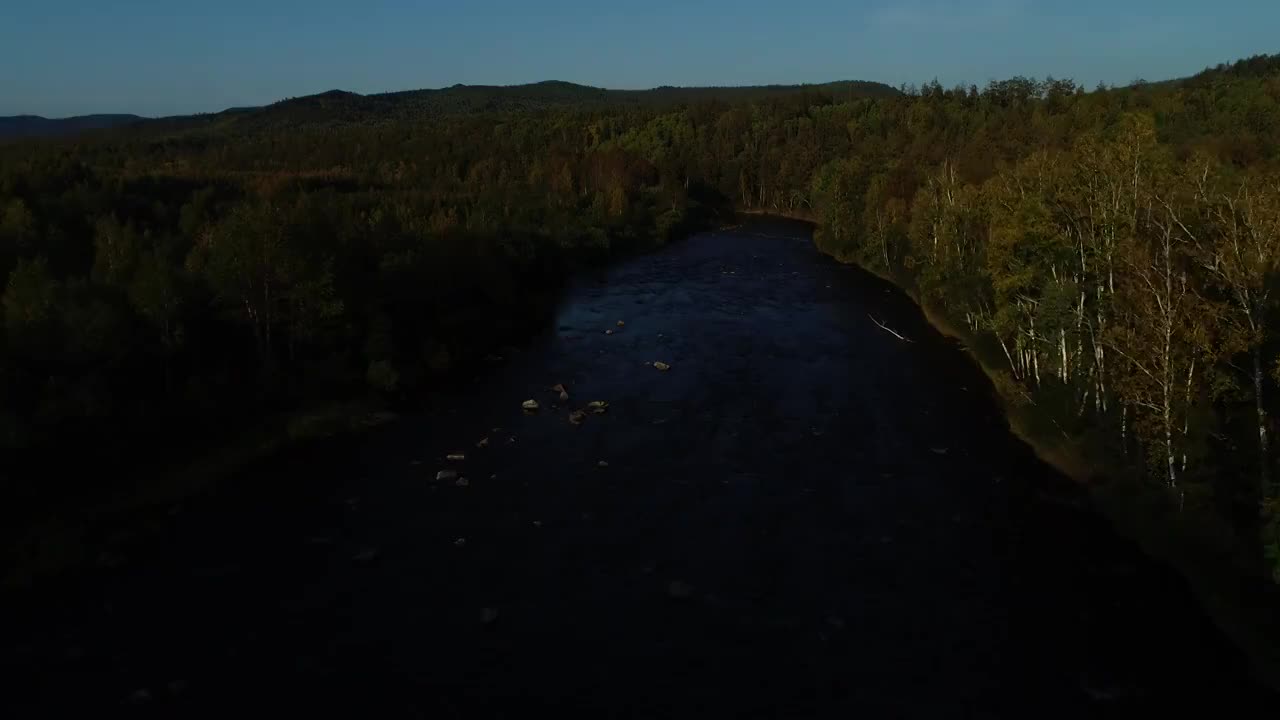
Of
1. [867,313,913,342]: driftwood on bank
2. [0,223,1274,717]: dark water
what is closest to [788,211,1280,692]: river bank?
[0,223,1274,717]: dark water

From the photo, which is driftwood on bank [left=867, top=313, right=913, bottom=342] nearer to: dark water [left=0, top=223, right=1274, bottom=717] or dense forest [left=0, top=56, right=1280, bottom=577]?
dense forest [left=0, top=56, right=1280, bottom=577]

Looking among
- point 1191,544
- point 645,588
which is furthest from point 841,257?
point 645,588

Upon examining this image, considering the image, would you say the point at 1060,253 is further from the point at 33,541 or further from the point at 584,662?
the point at 33,541

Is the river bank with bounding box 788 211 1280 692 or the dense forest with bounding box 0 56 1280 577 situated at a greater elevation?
the dense forest with bounding box 0 56 1280 577

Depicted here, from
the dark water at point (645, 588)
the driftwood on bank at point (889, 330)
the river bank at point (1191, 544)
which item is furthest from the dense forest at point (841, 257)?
the dark water at point (645, 588)

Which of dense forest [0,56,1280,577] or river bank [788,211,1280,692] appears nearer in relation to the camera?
river bank [788,211,1280,692]
